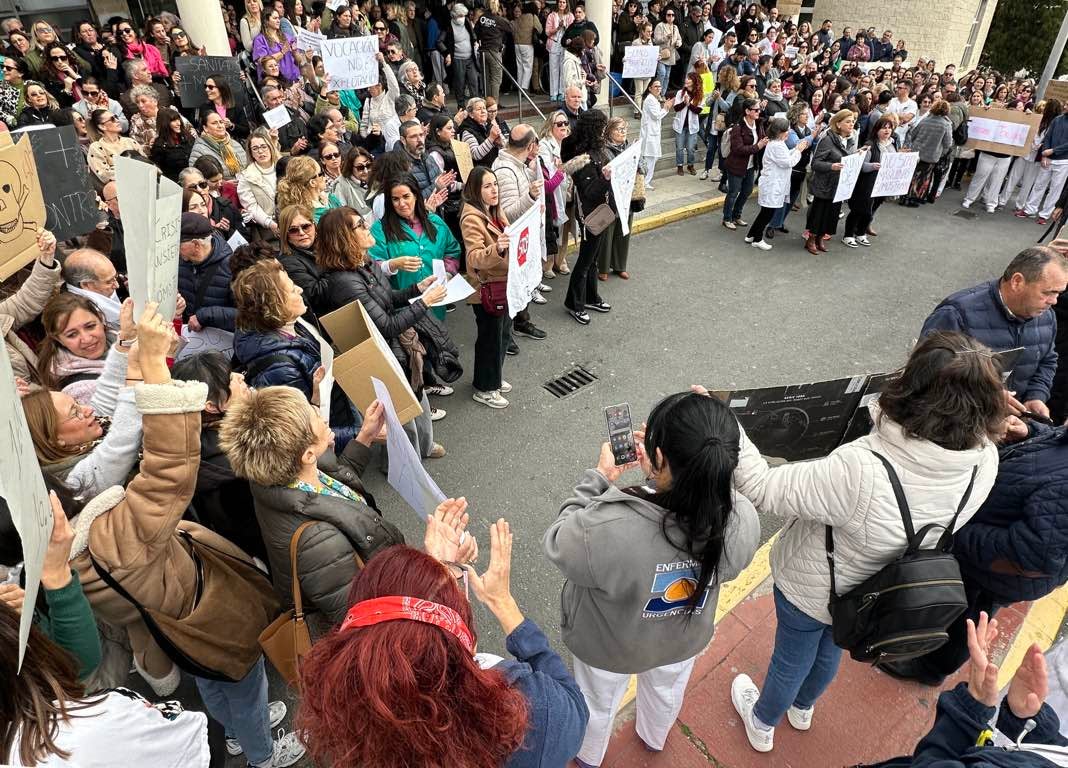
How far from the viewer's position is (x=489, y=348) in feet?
15.9

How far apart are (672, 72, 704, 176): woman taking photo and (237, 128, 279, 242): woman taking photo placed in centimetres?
720

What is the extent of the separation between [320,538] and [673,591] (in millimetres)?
1184

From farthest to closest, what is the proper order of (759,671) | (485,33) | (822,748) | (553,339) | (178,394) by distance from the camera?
(485,33) → (553,339) → (759,671) → (822,748) → (178,394)

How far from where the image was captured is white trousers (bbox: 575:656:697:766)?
2.28m

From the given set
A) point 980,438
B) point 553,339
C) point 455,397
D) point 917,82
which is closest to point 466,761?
point 980,438

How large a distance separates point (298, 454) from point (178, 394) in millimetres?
408

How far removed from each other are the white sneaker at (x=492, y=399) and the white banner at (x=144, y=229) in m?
2.93

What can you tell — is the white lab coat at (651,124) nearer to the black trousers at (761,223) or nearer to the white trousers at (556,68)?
the black trousers at (761,223)

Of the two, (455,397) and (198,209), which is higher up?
(198,209)

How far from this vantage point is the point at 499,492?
416 centimetres

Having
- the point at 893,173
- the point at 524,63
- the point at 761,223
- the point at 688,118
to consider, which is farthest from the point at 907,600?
the point at 524,63

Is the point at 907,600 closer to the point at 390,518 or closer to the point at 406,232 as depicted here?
the point at 390,518

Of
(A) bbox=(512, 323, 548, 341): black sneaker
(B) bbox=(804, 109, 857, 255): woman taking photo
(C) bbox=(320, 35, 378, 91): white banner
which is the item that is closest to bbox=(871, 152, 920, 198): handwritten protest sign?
(B) bbox=(804, 109, 857, 255): woman taking photo

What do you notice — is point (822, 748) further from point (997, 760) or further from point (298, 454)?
point (298, 454)
